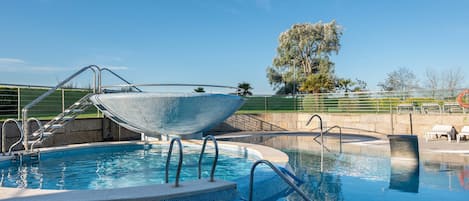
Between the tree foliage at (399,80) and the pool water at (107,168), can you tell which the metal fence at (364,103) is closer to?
the pool water at (107,168)

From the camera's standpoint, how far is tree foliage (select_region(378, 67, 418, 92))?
42.7 meters

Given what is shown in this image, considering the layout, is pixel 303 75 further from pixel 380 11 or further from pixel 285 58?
pixel 380 11

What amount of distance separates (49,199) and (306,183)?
152 inches

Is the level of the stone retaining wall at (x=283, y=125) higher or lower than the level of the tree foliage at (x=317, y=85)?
lower

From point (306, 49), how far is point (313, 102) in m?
22.7

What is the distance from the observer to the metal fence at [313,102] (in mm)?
10805

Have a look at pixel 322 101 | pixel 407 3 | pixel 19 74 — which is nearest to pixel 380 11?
pixel 407 3

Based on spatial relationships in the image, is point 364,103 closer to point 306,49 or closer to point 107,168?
point 107,168

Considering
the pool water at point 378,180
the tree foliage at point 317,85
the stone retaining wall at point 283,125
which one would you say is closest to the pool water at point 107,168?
the pool water at point 378,180

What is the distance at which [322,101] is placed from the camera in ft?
59.7

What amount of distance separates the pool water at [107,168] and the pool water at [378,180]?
4.83 ft

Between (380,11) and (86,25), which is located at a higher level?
(380,11)

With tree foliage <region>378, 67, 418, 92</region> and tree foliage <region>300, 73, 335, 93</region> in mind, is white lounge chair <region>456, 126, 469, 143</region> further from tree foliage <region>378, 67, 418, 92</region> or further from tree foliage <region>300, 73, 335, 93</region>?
tree foliage <region>378, 67, 418, 92</region>

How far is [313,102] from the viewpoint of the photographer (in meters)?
18.7
